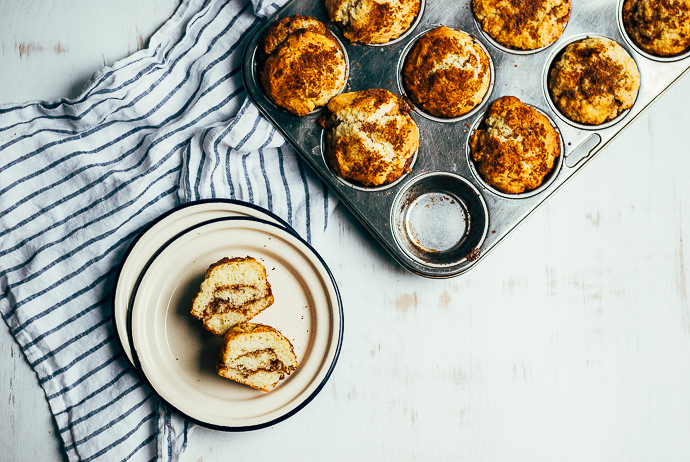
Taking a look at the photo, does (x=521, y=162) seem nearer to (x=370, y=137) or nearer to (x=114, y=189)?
(x=370, y=137)

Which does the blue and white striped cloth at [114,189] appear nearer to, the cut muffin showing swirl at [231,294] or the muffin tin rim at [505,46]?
the cut muffin showing swirl at [231,294]

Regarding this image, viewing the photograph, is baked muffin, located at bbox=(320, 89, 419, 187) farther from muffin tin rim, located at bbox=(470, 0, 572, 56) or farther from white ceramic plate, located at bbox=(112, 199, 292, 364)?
muffin tin rim, located at bbox=(470, 0, 572, 56)

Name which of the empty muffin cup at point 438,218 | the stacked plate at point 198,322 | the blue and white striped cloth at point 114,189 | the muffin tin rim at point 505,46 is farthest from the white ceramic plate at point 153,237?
the muffin tin rim at point 505,46

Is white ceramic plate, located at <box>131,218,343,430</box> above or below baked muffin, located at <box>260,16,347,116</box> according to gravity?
below

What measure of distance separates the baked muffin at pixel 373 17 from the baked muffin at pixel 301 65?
0.09m

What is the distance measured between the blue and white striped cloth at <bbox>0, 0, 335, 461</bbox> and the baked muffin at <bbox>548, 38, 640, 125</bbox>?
49.8 inches

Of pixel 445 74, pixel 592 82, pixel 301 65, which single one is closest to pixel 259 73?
pixel 301 65

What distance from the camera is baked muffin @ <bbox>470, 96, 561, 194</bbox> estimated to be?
8.14ft

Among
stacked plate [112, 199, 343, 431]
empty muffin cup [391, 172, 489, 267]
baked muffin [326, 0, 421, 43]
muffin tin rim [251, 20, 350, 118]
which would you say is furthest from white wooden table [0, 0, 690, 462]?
baked muffin [326, 0, 421, 43]

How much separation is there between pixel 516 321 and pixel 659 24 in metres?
1.61

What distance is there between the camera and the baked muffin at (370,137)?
2.46 meters

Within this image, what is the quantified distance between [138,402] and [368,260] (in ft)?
4.34

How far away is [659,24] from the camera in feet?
8.31

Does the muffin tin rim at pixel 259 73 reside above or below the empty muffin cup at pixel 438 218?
above
